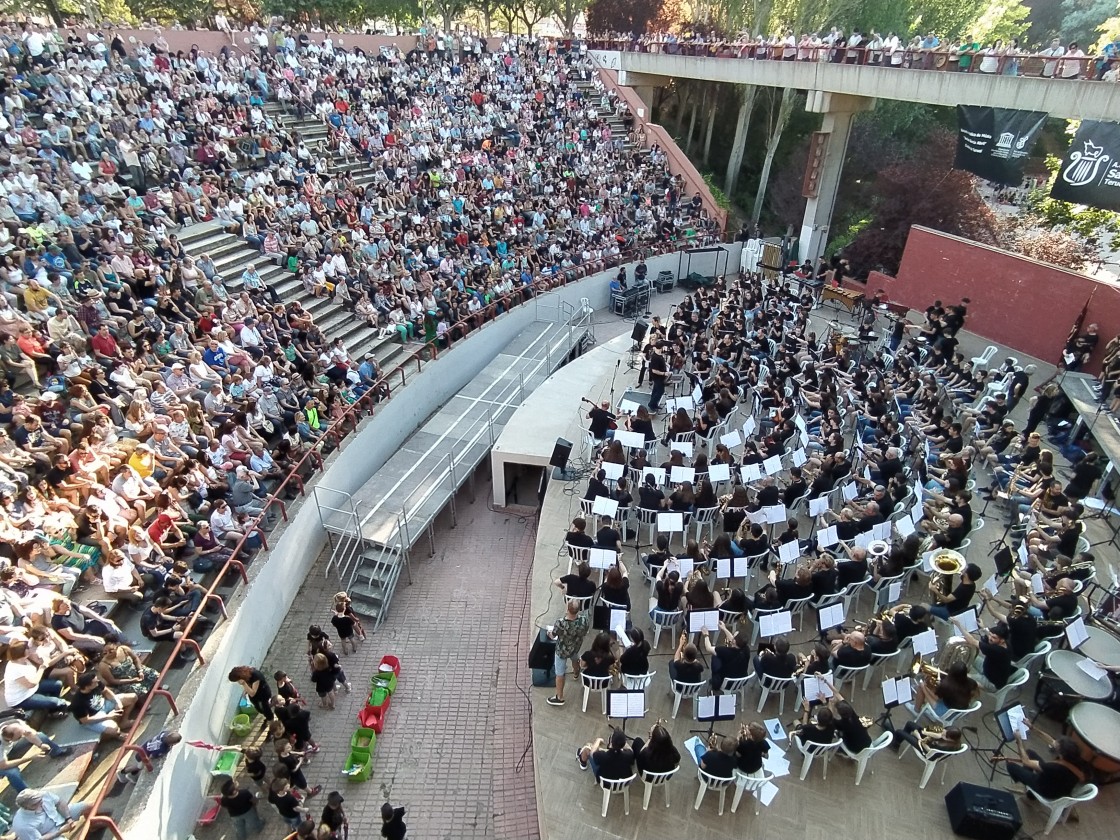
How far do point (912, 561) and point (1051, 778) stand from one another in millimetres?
2922

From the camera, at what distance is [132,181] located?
1662 cm

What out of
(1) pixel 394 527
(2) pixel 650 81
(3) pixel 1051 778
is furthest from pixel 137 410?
(2) pixel 650 81

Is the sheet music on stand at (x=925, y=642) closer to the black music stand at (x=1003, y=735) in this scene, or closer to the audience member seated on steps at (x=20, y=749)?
the black music stand at (x=1003, y=735)

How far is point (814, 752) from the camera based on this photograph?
23.8 feet

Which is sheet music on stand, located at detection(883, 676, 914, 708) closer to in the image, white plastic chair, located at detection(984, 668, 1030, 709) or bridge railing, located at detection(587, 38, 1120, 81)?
white plastic chair, located at detection(984, 668, 1030, 709)

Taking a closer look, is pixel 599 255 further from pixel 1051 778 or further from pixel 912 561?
pixel 1051 778

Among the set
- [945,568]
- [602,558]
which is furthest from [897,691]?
[602,558]

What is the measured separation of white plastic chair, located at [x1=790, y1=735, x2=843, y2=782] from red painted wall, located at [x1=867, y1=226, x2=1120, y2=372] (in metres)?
13.5

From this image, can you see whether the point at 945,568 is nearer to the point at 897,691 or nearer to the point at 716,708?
the point at 897,691

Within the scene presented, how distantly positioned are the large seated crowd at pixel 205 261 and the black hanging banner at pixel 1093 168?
12.3 meters

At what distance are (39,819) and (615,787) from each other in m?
5.30

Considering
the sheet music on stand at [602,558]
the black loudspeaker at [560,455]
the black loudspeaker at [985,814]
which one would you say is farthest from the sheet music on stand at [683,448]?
the black loudspeaker at [985,814]

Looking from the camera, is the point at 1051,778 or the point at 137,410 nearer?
the point at 1051,778

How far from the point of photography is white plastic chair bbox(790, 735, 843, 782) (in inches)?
284
